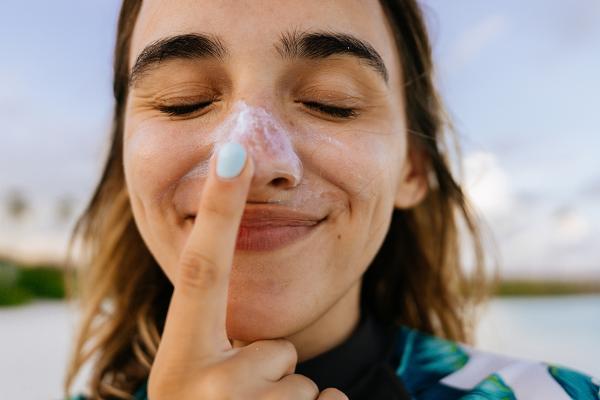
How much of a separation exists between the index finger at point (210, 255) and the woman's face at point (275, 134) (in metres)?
0.16

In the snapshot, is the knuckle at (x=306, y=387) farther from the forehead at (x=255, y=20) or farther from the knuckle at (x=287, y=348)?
the forehead at (x=255, y=20)

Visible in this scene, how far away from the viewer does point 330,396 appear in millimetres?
1087

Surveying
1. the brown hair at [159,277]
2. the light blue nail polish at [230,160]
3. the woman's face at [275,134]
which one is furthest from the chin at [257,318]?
the brown hair at [159,277]

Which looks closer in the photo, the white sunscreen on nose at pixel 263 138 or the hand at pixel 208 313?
the hand at pixel 208 313

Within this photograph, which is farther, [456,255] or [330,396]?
[456,255]

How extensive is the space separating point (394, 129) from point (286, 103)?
32 centimetres

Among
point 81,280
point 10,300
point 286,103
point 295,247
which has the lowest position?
point 10,300

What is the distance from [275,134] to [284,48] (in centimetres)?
20

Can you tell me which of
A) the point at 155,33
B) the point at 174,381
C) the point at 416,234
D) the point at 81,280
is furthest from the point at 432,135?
the point at 81,280

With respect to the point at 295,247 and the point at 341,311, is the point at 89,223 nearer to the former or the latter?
the point at 341,311

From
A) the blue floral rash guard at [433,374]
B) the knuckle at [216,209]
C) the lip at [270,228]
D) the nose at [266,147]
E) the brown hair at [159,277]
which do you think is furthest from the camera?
the brown hair at [159,277]

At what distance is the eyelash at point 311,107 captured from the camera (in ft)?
4.04

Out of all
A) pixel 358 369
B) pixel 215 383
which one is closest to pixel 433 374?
pixel 358 369

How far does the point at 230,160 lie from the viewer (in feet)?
3.00
